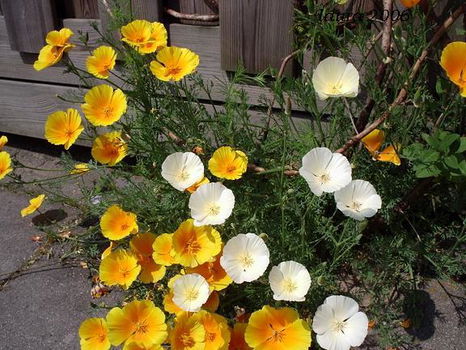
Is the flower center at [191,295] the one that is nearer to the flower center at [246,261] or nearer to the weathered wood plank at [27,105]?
the flower center at [246,261]

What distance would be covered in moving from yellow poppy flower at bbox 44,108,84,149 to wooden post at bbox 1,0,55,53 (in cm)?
110

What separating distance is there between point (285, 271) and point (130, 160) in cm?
174

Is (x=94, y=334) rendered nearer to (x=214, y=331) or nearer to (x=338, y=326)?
(x=214, y=331)

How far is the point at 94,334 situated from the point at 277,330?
0.57 metres

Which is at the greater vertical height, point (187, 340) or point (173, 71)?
point (173, 71)

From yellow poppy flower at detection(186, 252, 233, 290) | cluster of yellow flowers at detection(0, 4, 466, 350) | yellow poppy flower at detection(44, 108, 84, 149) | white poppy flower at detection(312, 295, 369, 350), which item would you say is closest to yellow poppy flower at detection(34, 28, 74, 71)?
cluster of yellow flowers at detection(0, 4, 466, 350)

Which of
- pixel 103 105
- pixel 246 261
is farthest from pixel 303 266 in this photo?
pixel 103 105

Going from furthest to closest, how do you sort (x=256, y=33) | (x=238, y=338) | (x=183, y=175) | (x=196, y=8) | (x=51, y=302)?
(x=196, y=8) < (x=256, y=33) < (x=51, y=302) < (x=183, y=175) < (x=238, y=338)

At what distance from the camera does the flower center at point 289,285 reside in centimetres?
146

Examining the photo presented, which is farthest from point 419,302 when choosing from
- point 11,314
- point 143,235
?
point 11,314

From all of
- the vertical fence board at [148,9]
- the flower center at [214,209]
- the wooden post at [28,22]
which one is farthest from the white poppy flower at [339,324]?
the wooden post at [28,22]

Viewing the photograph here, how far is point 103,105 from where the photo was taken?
1.73 metres

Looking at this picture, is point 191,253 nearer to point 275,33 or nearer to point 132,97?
point 132,97

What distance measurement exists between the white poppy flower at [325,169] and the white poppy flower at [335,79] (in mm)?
179
